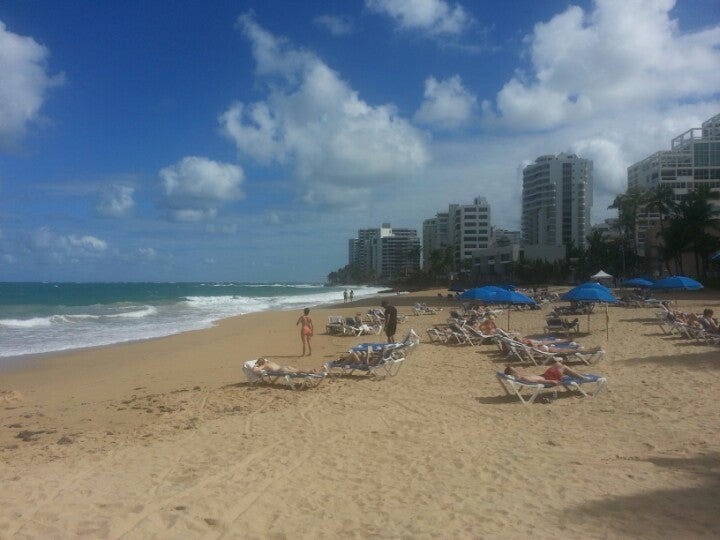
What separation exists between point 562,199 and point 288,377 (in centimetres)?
11783

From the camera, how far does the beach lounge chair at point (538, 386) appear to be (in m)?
8.05

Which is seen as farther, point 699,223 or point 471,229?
point 471,229

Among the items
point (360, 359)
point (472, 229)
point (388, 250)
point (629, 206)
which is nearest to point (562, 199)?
point (472, 229)

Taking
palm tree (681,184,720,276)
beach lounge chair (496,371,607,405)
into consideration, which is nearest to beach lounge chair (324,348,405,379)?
beach lounge chair (496,371,607,405)

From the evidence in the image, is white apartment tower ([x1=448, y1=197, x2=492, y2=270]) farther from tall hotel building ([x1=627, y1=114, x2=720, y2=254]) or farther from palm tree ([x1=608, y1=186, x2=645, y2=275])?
→ palm tree ([x1=608, y1=186, x2=645, y2=275])

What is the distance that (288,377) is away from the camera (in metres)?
9.99

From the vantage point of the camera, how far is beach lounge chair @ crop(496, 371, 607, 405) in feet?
26.4

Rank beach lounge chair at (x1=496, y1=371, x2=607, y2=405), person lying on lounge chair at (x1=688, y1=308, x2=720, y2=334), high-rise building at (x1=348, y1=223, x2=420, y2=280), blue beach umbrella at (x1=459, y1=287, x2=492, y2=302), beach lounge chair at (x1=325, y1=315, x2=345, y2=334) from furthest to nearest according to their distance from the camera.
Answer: high-rise building at (x1=348, y1=223, x2=420, y2=280) < beach lounge chair at (x1=325, y1=315, x2=345, y2=334) < blue beach umbrella at (x1=459, y1=287, x2=492, y2=302) < person lying on lounge chair at (x1=688, y1=308, x2=720, y2=334) < beach lounge chair at (x1=496, y1=371, x2=607, y2=405)

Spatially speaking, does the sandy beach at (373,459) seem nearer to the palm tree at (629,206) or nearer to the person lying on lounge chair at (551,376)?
the person lying on lounge chair at (551,376)

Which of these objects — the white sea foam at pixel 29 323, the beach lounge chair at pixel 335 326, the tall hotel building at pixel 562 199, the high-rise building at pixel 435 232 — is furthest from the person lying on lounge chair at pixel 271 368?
the high-rise building at pixel 435 232

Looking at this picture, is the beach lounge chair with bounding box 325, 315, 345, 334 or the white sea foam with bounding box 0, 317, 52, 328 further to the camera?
the white sea foam with bounding box 0, 317, 52, 328

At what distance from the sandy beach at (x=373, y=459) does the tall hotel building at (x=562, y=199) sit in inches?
4483

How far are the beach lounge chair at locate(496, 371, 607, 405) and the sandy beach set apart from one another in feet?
0.62

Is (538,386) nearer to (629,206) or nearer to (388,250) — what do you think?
(629,206)
